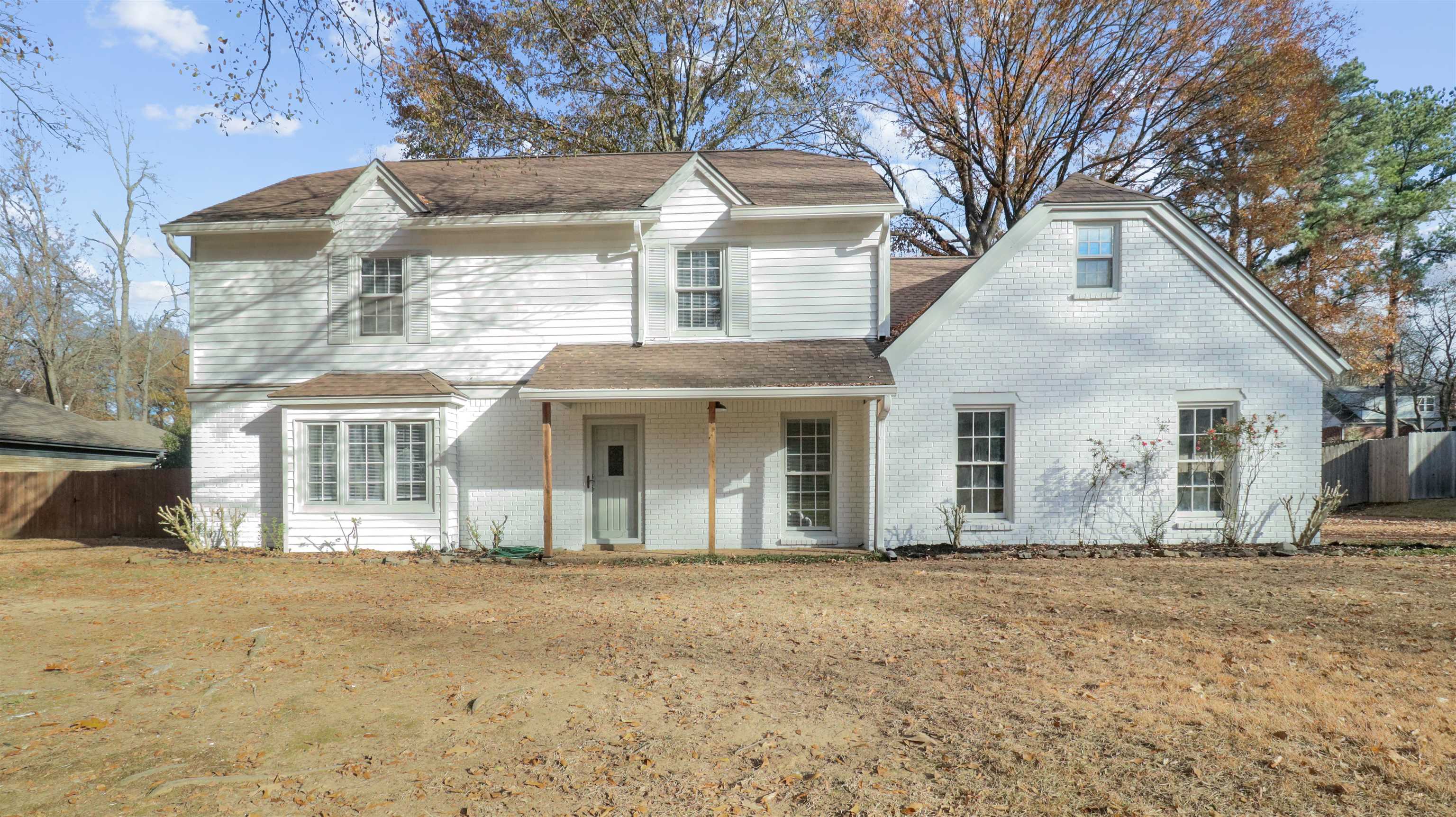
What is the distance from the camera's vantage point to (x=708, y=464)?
500 inches

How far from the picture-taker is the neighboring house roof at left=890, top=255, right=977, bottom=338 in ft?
43.7

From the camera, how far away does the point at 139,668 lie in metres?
6.22

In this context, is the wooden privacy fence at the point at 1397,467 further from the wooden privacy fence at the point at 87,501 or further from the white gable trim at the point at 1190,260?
the wooden privacy fence at the point at 87,501

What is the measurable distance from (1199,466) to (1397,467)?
13.1 meters

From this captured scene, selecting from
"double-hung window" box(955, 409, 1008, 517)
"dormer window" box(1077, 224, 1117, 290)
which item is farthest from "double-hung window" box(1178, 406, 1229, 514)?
"double-hung window" box(955, 409, 1008, 517)

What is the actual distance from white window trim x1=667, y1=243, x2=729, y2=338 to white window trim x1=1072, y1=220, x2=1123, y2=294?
5594mm

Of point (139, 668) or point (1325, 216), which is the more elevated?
point (1325, 216)

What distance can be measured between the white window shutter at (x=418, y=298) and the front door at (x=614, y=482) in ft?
11.7

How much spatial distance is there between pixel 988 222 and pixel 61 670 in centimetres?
2360

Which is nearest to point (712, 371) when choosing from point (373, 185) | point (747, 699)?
point (373, 185)

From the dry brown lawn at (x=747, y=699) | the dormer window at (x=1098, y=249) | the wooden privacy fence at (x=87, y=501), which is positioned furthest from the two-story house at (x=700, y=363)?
the wooden privacy fence at (x=87, y=501)

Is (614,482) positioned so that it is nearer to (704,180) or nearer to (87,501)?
(704,180)

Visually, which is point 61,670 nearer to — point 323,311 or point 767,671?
point 767,671

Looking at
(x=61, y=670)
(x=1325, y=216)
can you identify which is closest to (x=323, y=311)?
(x=61, y=670)
